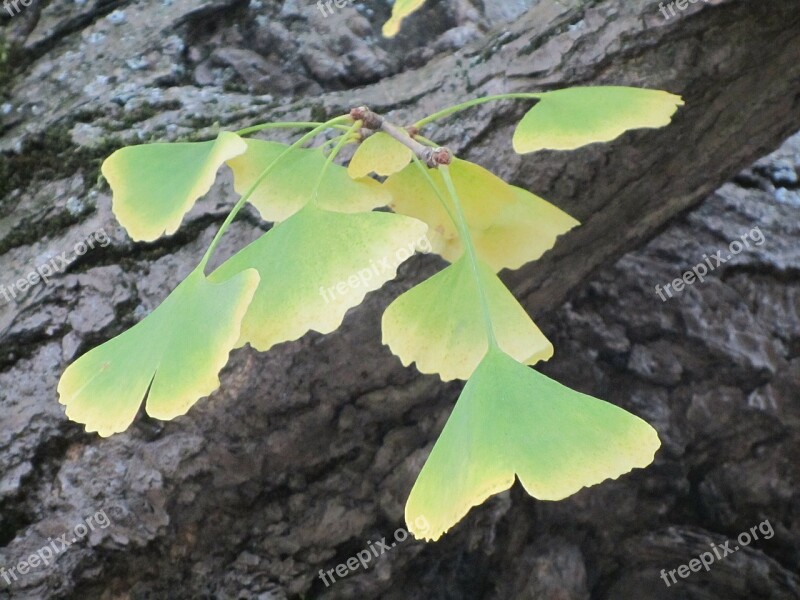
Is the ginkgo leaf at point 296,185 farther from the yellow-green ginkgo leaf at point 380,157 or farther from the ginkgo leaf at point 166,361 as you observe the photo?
the ginkgo leaf at point 166,361

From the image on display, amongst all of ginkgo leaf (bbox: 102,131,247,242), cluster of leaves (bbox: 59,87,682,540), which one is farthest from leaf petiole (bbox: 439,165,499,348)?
ginkgo leaf (bbox: 102,131,247,242)

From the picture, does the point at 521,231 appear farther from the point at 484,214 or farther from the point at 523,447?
the point at 523,447

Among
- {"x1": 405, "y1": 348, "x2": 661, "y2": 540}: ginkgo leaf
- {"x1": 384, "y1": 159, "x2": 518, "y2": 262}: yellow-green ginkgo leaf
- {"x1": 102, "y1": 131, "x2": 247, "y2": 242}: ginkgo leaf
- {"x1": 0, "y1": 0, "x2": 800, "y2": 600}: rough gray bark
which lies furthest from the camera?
{"x1": 0, "y1": 0, "x2": 800, "y2": 600}: rough gray bark

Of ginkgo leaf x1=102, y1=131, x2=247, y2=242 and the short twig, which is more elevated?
ginkgo leaf x1=102, y1=131, x2=247, y2=242

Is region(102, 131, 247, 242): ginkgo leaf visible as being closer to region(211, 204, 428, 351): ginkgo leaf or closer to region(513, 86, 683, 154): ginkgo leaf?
region(211, 204, 428, 351): ginkgo leaf

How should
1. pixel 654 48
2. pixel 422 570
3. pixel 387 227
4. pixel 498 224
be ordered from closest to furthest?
pixel 387 227 → pixel 498 224 → pixel 654 48 → pixel 422 570

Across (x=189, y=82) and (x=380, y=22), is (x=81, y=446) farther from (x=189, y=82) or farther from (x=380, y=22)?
(x=380, y=22)

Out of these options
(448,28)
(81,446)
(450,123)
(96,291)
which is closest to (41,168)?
(96,291)

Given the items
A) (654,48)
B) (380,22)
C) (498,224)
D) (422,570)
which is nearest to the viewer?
(498,224)
